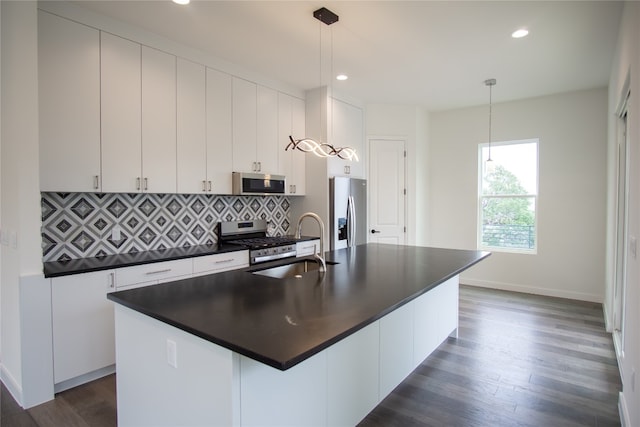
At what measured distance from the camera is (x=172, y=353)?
154 centimetres

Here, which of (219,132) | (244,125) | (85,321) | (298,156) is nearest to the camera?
(85,321)

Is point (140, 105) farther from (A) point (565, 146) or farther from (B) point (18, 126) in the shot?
(A) point (565, 146)

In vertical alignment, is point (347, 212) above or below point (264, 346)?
above

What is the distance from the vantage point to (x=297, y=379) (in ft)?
5.20

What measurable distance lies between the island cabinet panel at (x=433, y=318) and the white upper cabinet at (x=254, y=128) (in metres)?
2.30

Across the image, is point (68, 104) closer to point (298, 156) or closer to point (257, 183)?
point (257, 183)

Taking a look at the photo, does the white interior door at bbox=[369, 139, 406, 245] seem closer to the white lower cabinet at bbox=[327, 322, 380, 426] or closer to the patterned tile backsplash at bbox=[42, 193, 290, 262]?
the patterned tile backsplash at bbox=[42, 193, 290, 262]

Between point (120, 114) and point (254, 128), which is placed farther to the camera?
point (254, 128)

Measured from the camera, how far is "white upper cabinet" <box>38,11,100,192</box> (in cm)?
255

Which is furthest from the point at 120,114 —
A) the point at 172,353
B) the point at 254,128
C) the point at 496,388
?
the point at 496,388

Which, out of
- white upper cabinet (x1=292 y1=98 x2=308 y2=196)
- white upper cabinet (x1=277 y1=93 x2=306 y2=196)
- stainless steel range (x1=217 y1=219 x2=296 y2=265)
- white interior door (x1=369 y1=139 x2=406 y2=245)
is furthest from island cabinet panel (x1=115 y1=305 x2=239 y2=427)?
white interior door (x1=369 y1=139 x2=406 y2=245)

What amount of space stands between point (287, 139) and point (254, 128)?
567 millimetres

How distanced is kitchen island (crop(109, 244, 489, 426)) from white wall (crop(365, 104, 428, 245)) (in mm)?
2988

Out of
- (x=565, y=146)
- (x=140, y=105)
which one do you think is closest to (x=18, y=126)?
(x=140, y=105)
